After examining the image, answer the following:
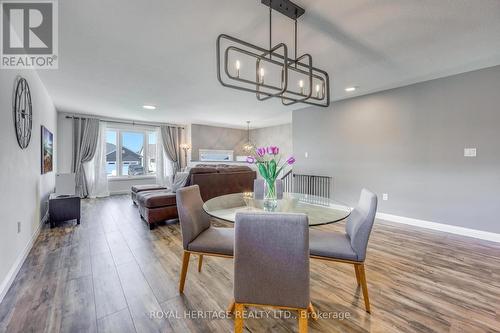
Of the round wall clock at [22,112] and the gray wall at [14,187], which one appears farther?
the round wall clock at [22,112]

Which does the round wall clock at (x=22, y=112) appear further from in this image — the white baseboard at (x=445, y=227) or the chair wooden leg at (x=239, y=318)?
the white baseboard at (x=445, y=227)

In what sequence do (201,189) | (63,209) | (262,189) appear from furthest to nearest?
(201,189), (63,209), (262,189)

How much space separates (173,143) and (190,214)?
20.1 ft

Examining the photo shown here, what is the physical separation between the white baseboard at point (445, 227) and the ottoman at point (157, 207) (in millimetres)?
3763

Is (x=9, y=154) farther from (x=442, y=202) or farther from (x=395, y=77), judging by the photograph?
(x=442, y=202)

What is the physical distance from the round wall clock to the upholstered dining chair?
1.97 meters

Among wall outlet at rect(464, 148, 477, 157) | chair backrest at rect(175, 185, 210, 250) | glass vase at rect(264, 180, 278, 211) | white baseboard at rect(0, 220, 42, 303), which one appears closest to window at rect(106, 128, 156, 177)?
white baseboard at rect(0, 220, 42, 303)

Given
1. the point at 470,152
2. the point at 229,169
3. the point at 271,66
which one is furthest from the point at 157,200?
the point at 470,152

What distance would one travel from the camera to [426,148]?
3516mm

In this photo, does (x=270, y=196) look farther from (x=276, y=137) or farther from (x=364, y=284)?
(x=276, y=137)

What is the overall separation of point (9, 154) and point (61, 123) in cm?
473

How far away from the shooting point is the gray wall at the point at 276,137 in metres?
7.58

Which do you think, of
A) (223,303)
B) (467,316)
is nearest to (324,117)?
(467,316)

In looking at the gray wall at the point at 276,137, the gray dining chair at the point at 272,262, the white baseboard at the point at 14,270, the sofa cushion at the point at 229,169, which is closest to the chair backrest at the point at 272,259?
the gray dining chair at the point at 272,262
